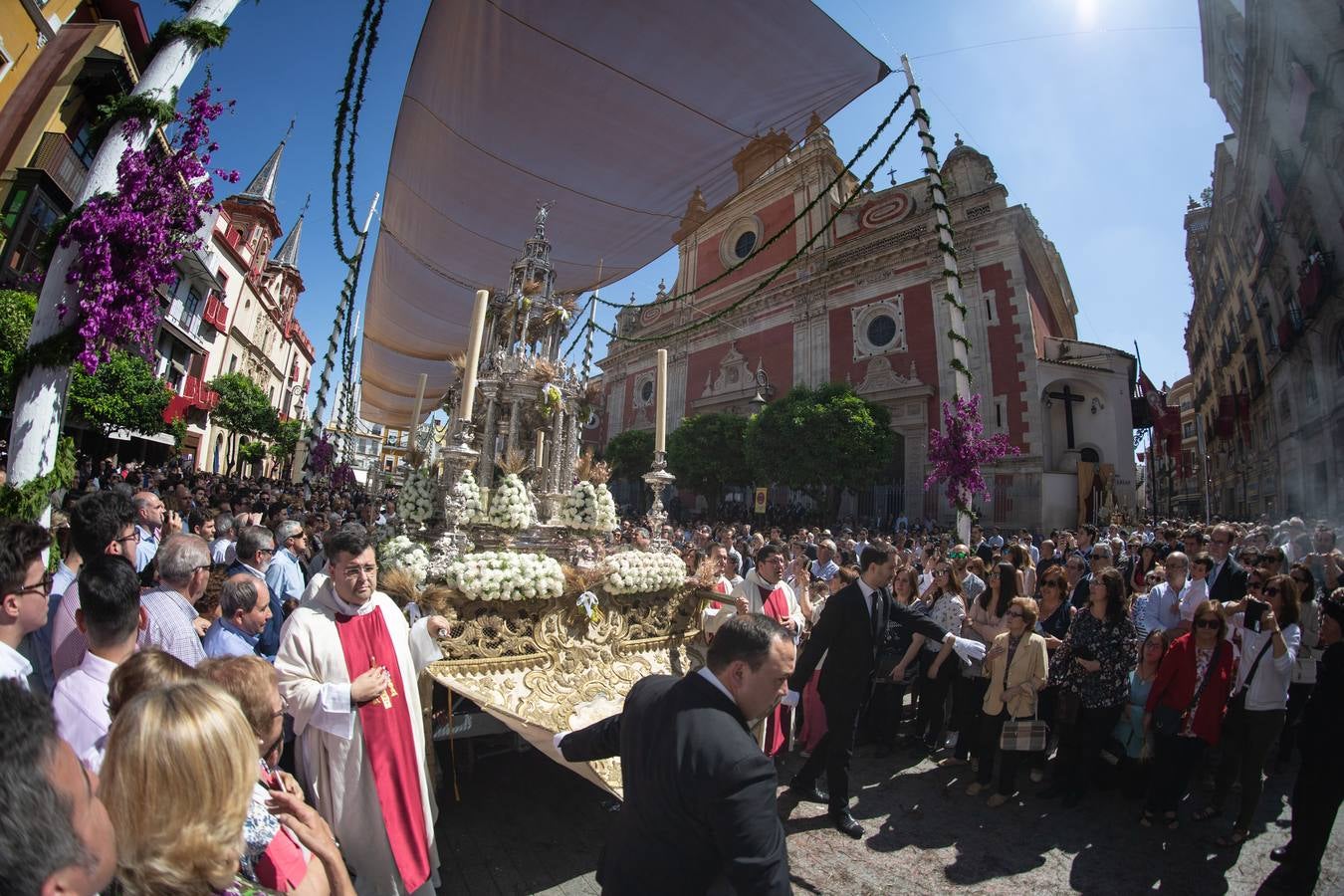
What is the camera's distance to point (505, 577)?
3.77m

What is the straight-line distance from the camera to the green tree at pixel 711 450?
28.5m

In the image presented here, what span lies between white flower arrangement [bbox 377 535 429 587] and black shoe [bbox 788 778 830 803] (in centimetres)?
332

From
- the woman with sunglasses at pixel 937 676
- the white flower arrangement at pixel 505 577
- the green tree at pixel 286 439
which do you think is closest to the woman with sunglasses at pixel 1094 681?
the woman with sunglasses at pixel 937 676

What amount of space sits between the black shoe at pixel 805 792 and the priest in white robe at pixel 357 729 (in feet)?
9.03

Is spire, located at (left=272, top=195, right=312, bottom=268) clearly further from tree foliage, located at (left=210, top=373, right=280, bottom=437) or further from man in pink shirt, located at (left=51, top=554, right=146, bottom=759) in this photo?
man in pink shirt, located at (left=51, top=554, right=146, bottom=759)

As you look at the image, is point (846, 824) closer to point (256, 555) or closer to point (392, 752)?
point (392, 752)

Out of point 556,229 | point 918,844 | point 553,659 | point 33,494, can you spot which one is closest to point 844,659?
point 918,844

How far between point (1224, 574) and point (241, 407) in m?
33.4

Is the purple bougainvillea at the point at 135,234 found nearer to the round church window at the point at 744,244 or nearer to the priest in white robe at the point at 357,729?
the priest in white robe at the point at 357,729

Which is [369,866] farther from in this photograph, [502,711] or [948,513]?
[948,513]

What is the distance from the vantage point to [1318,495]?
65.3 ft

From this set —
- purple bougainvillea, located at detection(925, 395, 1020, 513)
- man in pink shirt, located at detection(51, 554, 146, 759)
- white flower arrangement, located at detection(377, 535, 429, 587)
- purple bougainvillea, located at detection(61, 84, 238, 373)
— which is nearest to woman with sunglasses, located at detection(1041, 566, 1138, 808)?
white flower arrangement, located at detection(377, 535, 429, 587)

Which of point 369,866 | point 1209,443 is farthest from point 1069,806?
point 1209,443

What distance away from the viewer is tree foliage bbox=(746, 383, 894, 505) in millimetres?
23109
